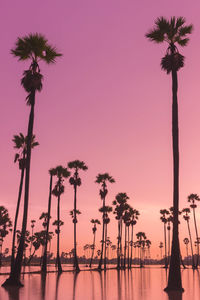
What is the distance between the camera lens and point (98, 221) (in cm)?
10425

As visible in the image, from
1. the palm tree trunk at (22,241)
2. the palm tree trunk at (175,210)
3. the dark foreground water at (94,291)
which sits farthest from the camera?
the palm tree trunk at (22,241)

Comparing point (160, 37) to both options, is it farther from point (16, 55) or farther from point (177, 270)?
point (177, 270)

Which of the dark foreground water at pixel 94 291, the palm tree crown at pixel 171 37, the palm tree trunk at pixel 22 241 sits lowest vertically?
the dark foreground water at pixel 94 291

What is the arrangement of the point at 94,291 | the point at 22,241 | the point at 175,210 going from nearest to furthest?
the point at 94,291 → the point at 175,210 → the point at 22,241

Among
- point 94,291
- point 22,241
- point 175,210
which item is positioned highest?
point 175,210

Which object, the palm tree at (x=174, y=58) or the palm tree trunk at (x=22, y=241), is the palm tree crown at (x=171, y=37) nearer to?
the palm tree at (x=174, y=58)

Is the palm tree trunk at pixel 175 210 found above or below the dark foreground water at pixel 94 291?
above

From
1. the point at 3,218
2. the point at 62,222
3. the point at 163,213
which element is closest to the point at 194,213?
the point at 163,213

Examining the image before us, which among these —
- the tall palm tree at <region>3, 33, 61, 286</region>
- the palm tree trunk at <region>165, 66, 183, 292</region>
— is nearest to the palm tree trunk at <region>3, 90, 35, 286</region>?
the tall palm tree at <region>3, 33, 61, 286</region>

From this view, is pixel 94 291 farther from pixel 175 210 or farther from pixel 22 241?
pixel 175 210

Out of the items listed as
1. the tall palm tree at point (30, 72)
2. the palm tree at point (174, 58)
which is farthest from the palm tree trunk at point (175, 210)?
the tall palm tree at point (30, 72)

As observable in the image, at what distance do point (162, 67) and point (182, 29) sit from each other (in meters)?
2.79

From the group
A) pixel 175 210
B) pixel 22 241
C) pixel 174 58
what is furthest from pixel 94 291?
pixel 174 58

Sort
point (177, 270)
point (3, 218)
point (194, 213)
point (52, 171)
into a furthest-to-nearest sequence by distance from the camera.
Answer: point (194, 213), point (3, 218), point (52, 171), point (177, 270)
